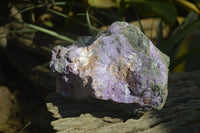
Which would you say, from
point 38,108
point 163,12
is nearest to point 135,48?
point 163,12

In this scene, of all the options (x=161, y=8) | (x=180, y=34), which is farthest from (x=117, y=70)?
(x=161, y=8)

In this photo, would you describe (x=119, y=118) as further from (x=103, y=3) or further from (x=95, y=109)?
(x=103, y=3)

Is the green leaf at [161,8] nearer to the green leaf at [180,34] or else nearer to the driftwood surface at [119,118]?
the green leaf at [180,34]

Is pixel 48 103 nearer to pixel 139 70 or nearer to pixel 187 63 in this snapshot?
pixel 139 70

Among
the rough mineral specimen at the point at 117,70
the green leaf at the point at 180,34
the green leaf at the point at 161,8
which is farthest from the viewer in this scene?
the green leaf at the point at 161,8

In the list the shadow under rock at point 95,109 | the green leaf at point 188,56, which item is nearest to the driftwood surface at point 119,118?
the shadow under rock at point 95,109
